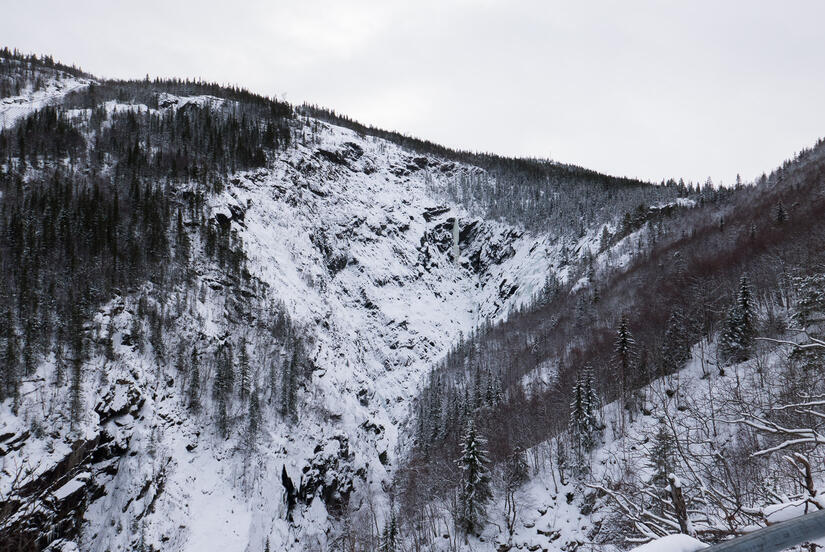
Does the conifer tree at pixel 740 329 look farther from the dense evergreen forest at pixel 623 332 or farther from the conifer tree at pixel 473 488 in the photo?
the conifer tree at pixel 473 488

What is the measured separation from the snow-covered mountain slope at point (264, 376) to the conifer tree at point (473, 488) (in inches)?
783

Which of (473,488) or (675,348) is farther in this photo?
(675,348)

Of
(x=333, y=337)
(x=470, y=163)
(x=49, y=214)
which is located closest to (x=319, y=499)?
(x=333, y=337)

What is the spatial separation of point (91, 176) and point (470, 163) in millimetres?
146371

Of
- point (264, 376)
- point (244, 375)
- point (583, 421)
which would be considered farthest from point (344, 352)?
point (583, 421)

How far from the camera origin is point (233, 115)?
13988 cm

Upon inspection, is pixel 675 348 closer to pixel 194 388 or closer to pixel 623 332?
pixel 623 332

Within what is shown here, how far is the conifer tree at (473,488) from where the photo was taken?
137ft

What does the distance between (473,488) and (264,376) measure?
111 ft

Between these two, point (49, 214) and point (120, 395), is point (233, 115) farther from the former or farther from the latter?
point (120, 395)

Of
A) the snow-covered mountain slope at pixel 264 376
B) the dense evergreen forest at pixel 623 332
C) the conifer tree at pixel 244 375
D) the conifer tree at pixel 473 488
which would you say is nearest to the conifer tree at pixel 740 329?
the dense evergreen forest at pixel 623 332

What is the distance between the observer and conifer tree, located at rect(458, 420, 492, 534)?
137ft

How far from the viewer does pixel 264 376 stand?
201 feet

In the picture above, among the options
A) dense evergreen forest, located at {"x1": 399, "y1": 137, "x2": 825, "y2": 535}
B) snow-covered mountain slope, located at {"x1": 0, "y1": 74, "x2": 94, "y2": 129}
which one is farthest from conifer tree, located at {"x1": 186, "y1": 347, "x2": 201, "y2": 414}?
snow-covered mountain slope, located at {"x1": 0, "y1": 74, "x2": 94, "y2": 129}
